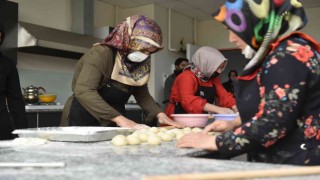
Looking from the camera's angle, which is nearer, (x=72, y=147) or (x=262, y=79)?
(x=262, y=79)

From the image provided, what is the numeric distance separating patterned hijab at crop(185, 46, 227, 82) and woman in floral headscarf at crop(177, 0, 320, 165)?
60.4 inches

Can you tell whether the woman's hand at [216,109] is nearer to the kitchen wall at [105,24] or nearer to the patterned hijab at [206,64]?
the patterned hijab at [206,64]

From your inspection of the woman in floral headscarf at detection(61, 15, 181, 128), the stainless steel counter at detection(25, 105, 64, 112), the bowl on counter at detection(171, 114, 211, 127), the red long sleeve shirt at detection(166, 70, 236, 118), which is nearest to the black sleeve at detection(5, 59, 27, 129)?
the woman in floral headscarf at detection(61, 15, 181, 128)

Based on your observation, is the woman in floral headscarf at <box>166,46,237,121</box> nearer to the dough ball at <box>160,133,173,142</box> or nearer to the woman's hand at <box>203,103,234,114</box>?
the woman's hand at <box>203,103,234,114</box>

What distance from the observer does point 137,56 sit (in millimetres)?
2055

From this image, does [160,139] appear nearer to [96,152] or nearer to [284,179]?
[96,152]

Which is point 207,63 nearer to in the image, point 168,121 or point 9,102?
point 168,121

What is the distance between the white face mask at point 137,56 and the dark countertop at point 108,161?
0.82 metres

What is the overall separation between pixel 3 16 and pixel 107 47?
7.23 ft

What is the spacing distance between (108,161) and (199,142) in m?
0.33

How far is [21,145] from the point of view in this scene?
127 cm

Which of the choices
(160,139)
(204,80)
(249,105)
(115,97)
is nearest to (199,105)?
(204,80)

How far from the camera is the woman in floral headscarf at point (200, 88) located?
8.30ft

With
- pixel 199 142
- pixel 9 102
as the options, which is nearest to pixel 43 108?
pixel 9 102
